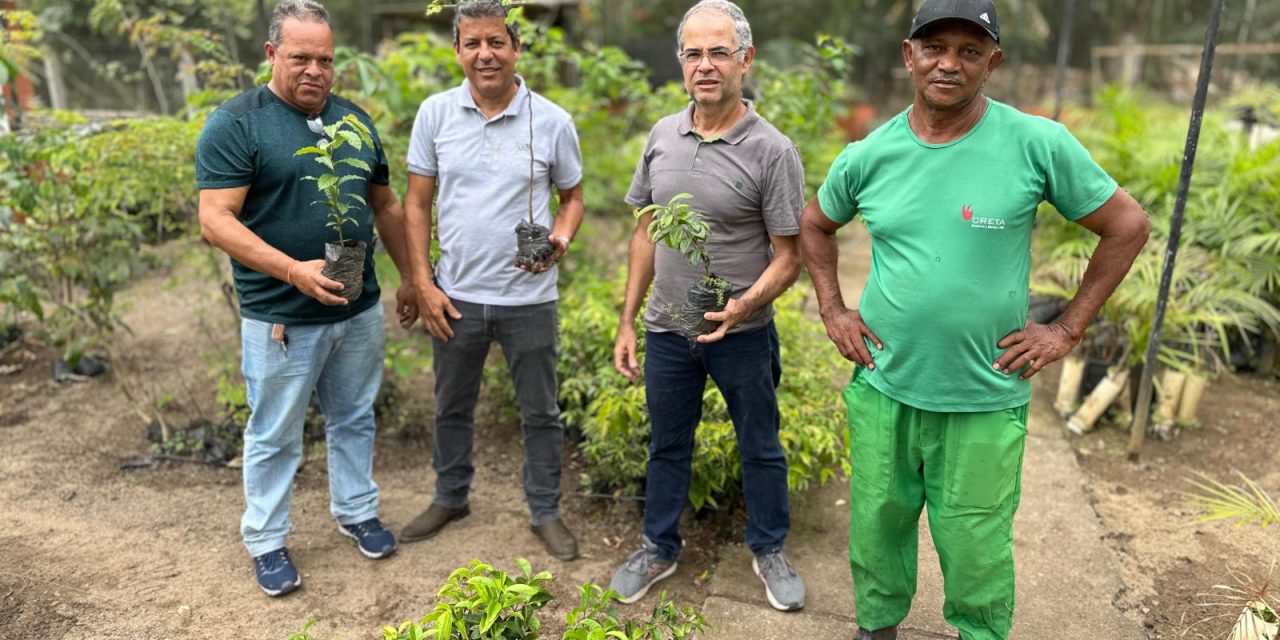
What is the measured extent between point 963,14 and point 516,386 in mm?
2049

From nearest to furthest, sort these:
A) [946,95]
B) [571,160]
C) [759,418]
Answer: [946,95]
[759,418]
[571,160]

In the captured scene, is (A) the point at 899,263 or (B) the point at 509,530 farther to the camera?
(B) the point at 509,530

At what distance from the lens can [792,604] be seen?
300cm

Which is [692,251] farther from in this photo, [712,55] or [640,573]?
[640,573]

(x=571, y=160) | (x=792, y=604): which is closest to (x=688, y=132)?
(x=571, y=160)

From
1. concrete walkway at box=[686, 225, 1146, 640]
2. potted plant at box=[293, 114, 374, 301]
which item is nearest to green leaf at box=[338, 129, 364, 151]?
potted plant at box=[293, 114, 374, 301]

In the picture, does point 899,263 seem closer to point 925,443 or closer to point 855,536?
point 925,443

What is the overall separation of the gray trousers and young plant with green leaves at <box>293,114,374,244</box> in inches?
21.3

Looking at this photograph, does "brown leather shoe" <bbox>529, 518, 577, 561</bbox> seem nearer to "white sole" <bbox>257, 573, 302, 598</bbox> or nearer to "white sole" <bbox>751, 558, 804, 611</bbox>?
"white sole" <bbox>751, 558, 804, 611</bbox>

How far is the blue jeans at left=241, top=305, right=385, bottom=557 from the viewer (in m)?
3.01

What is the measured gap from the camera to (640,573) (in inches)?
124

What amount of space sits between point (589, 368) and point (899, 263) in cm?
211

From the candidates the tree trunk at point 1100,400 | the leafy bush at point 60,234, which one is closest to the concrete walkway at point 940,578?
the tree trunk at point 1100,400

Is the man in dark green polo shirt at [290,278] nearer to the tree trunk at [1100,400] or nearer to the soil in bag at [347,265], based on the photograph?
the soil in bag at [347,265]
